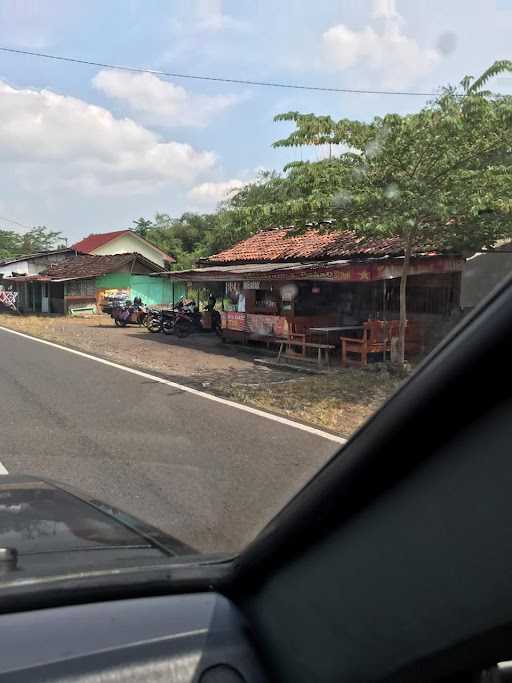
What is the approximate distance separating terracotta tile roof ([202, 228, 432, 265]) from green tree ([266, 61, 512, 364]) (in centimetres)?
139

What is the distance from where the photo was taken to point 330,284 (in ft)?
54.2

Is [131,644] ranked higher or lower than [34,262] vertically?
lower

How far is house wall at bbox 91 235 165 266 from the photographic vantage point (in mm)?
46406

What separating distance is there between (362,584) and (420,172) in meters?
9.55

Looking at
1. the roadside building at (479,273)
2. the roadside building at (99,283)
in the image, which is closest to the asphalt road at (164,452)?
the roadside building at (479,273)

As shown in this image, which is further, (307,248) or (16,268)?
(16,268)

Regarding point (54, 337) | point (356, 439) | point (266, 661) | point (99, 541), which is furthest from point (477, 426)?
point (54, 337)

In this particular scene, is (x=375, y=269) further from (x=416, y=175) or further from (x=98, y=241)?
(x=98, y=241)

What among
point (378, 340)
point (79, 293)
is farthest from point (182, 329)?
point (79, 293)

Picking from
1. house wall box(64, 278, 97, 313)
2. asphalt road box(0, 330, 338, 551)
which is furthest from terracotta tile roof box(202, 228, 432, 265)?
house wall box(64, 278, 97, 313)

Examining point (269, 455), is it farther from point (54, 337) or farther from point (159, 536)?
point (54, 337)

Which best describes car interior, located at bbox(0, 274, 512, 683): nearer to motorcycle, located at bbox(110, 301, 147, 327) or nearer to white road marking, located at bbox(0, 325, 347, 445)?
white road marking, located at bbox(0, 325, 347, 445)

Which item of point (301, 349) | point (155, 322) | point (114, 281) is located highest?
point (114, 281)

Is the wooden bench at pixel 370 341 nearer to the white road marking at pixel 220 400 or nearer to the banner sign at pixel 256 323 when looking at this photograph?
the banner sign at pixel 256 323
